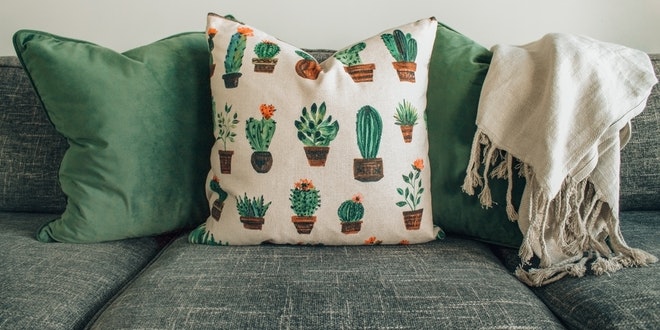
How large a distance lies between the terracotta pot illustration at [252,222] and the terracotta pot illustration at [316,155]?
0.15 metres

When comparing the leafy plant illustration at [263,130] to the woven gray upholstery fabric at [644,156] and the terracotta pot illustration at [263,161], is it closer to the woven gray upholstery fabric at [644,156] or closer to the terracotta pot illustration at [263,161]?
the terracotta pot illustration at [263,161]

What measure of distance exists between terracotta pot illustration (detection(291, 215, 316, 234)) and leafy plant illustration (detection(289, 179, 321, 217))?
1 cm

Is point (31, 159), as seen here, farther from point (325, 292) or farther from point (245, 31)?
point (325, 292)

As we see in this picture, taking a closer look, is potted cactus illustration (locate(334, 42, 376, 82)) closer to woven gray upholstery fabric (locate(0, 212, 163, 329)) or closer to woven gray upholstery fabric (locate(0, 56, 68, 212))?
woven gray upholstery fabric (locate(0, 212, 163, 329))

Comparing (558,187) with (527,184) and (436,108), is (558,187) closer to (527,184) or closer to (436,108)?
(527,184)

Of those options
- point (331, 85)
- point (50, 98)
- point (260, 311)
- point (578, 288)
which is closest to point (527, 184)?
point (578, 288)

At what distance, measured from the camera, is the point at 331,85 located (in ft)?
3.33

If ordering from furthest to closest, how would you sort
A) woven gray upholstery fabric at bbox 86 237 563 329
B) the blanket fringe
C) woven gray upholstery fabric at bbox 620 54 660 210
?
woven gray upholstery fabric at bbox 620 54 660 210, the blanket fringe, woven gray upholstery fabric at bbox 86 237 563 329

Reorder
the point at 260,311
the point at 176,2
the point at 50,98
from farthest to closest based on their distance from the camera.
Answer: the point at 176,2, the point at 50,98, the point at 260,311

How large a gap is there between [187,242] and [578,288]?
0.77 meters

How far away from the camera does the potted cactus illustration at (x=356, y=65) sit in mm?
1030

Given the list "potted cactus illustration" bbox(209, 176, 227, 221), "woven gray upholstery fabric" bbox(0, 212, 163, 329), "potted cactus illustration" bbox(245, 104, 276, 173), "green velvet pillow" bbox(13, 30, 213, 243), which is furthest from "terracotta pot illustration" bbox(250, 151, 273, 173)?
"woven gray upholstery fabric" bbox(0, 212, 163, 329)

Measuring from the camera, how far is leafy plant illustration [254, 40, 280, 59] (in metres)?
1.05

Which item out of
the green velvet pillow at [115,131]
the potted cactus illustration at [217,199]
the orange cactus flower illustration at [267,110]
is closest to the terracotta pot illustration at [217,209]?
the potted cactus illustration at [217,199]
